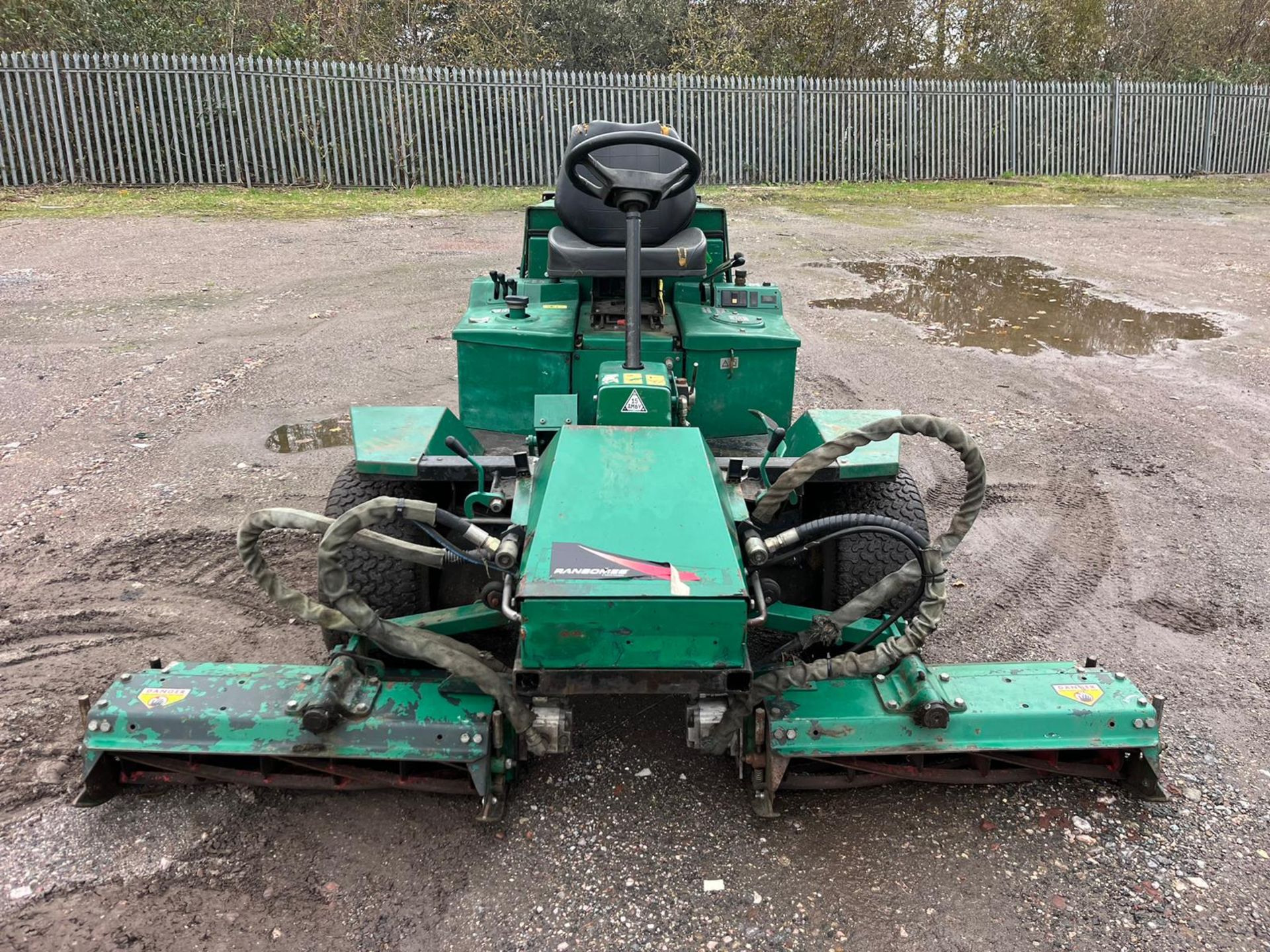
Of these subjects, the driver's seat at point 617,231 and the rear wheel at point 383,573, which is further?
the driver's seat at point 617,231

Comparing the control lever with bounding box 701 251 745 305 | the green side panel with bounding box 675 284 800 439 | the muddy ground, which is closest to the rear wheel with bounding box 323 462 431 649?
the muddy ground

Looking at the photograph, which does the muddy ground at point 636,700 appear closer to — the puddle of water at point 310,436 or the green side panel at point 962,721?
the puddle of water at point 310,436

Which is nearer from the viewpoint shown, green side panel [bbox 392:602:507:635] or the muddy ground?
the muddy ground

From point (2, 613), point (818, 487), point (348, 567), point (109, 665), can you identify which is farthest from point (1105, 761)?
point (2, 613)

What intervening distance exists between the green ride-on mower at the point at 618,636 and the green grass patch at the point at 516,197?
10147 millimetres

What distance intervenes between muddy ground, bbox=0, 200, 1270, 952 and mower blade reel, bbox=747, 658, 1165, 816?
0.33 feet

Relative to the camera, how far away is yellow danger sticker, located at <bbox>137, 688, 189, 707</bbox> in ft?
9.07

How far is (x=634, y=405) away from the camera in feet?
10.8

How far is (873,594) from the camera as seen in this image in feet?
9.52

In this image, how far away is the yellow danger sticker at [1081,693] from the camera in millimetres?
2850

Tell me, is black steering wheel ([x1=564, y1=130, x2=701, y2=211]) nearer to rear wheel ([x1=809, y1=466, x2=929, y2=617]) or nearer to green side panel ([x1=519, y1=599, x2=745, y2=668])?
rear wheel ([x1=809, y1=466, x2=929, y2=617])

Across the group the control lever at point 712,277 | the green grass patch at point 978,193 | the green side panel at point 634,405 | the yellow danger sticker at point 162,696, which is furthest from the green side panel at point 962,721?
the green grass patch at point 978,193

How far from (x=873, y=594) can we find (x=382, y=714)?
57.7 inches

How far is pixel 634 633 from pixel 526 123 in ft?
45.4
